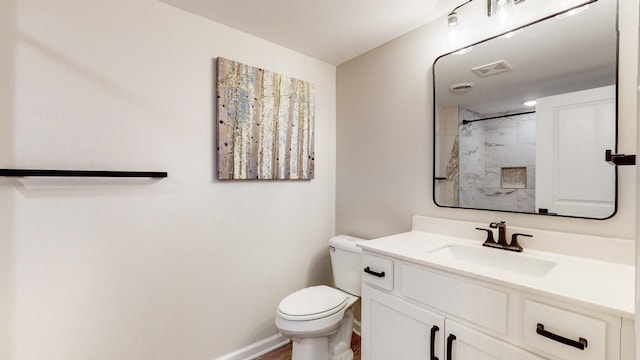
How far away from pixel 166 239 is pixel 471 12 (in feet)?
6.99

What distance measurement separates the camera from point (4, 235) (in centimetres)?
119

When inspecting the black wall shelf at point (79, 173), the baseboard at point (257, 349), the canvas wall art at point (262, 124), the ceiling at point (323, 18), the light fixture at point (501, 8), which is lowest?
the baseboard at point (257, 349)

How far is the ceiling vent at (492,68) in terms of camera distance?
4.75 ft

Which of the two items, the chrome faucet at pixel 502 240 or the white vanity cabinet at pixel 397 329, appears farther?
the chrome faucet at pixel 502 240

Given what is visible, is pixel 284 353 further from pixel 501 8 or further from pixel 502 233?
pixel 501 8

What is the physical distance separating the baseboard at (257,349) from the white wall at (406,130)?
37.2 inches

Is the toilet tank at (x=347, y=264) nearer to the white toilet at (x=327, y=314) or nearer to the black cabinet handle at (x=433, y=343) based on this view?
Result: the white toilet at (x=327, y=314)

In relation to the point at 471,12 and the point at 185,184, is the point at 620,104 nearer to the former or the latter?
the point at 471,12

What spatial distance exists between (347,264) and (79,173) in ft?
5.19

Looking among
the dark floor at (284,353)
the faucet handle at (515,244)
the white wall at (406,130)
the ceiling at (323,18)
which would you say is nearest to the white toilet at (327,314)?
the dark floor at (284,353)

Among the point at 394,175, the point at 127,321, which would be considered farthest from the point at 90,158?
the point at 394,175

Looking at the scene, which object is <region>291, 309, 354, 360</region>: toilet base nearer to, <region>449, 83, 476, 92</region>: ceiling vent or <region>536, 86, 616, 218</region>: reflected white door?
<region>536, 86, 616, 218</region>: reflected white door

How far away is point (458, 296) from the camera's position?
1.08m

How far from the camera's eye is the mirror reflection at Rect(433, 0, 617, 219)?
3.83 ft
